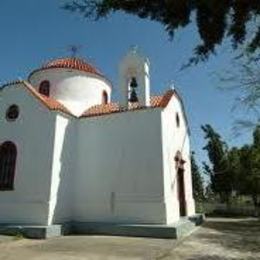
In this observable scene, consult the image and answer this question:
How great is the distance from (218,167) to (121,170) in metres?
16.7

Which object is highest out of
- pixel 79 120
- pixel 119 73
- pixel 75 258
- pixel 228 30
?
pixel 119 73

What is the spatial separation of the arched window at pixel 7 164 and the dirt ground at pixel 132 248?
11.4ft

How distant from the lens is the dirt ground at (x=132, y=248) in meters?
10.6

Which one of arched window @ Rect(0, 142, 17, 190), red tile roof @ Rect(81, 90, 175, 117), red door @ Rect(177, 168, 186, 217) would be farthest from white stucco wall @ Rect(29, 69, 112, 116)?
red door @ Rect(177, 168, 186, 217)

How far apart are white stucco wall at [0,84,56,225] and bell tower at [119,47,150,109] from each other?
3.65 m

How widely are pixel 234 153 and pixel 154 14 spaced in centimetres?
2663

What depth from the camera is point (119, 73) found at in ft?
60.2

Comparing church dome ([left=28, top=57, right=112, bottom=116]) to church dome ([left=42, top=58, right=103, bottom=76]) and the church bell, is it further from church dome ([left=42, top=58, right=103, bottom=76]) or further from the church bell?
the church bell

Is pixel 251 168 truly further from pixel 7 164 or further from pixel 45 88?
pixel 7 164

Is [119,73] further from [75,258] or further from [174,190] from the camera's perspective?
[75,258]

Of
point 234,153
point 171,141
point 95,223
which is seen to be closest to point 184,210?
point 171,141

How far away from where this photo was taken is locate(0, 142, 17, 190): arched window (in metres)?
17.0

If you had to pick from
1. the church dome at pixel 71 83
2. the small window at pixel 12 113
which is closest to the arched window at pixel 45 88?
the church dome at pixel 71 83

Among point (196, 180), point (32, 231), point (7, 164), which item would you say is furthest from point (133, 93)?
point (196, 180)
